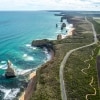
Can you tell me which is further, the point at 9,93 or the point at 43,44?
the point at 43,44

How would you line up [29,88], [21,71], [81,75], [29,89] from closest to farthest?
[29,89] < [29,88] < [81,75] < [21,71]

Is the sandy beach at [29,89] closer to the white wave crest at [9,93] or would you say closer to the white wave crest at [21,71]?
the white wave crest at [9,93]

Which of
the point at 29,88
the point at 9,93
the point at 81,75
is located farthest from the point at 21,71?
the point at 81,75

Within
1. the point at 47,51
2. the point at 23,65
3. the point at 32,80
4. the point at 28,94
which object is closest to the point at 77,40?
the point at 47,51

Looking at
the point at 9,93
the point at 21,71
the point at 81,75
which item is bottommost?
the point at 9,93

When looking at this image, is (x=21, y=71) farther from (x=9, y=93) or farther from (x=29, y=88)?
(x=9, y=93)

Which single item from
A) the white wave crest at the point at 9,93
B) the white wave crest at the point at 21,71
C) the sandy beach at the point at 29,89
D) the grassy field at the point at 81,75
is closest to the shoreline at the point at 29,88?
the sandy beach at the point at 29,89

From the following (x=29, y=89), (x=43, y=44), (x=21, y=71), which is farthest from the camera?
(x=43, y=44)

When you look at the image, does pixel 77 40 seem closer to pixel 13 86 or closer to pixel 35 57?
pixel 35 57

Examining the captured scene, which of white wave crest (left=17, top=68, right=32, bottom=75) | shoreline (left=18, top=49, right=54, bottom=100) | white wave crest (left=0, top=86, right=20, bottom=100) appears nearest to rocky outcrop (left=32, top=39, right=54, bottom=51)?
white wave crest (left=17, top=68, right=32, bottom=75)

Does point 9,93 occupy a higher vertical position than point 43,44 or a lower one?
lower

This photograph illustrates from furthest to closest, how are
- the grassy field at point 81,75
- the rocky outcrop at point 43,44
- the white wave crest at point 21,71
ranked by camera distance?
the rocky outcrop at point 43,44
the white wave crest at point 21,71
the grassy field at point 81,75
